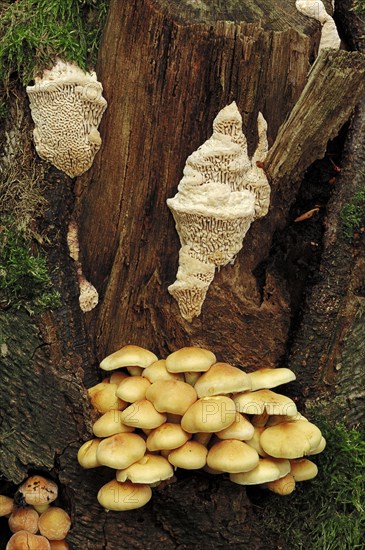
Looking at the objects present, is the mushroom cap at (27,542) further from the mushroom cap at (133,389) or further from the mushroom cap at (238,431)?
the mushroom cap at (238,431)

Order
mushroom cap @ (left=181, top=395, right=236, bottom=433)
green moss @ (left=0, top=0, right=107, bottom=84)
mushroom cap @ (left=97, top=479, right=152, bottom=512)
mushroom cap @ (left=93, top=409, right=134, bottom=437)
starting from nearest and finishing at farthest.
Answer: mushroom cap @ (left=181, top=395, right=236, bottom=433) → mushroom cap @ (left=97, top=479, right=152, bottom=512) → mushroom cap @ (left=93, top=409, right=134, bottom=437) → green moss @ (left=0, top=0, right=107, bottom=84)

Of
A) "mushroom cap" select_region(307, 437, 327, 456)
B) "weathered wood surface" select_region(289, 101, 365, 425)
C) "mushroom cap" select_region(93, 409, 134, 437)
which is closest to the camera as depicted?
"mushroom cap" select_region(93, 409, 134, 437)

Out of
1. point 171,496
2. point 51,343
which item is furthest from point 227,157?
point 171,496

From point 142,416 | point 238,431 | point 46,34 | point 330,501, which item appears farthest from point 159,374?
point 46,34

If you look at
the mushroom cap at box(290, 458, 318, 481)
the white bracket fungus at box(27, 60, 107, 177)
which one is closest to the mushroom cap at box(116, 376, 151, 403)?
the mushroom cap at box(290, 458, 318, 481)

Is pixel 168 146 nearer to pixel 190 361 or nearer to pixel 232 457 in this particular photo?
pixel 190 361

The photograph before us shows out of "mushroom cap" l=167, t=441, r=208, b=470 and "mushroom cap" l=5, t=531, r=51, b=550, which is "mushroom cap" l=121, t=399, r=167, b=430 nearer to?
"mushroom cap" l=167, t=441, r=208, b=470

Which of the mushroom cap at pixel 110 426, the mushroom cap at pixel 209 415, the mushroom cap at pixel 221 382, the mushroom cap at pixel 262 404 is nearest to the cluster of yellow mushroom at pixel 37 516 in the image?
the mushroom cap at pixel 110 426
